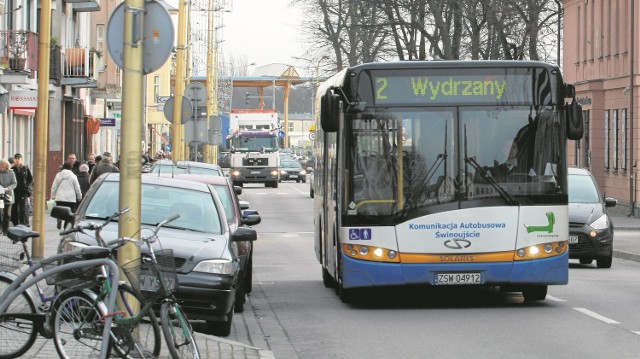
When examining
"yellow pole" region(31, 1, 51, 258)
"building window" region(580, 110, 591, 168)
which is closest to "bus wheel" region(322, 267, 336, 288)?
"yellow pole" region(31, 1, 51, 258)

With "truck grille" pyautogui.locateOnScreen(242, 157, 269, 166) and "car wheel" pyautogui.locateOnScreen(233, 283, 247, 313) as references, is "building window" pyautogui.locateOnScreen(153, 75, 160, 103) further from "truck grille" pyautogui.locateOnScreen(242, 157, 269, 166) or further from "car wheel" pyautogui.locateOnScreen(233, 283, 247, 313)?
"car wheel" pyautogui.locateOnScreen(233, 283, 247, 313)

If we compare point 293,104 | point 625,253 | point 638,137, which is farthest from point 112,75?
point 293,104

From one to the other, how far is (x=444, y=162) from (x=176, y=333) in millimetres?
7375

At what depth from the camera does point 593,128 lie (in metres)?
52.8

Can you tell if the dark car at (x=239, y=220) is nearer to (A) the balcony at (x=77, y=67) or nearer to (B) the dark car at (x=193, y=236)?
(B) the dark car at (x=193, y=236)

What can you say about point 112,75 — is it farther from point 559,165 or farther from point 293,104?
point 293,104

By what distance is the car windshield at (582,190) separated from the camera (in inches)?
968

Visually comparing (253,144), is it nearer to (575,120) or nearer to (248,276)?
(248,276)

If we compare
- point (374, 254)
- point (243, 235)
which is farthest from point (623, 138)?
point (243, 235)

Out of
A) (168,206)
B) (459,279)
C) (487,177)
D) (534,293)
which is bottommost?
(534,293)

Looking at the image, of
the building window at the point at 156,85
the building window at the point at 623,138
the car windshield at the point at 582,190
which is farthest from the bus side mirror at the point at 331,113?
the building window at the point at 156,85

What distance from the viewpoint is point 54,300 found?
875 cm

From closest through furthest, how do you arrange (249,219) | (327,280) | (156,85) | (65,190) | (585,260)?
(249,219) → (327,280) → (585,260) → (65,190) → (156,85)

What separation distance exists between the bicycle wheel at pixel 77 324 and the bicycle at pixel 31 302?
3 cm
